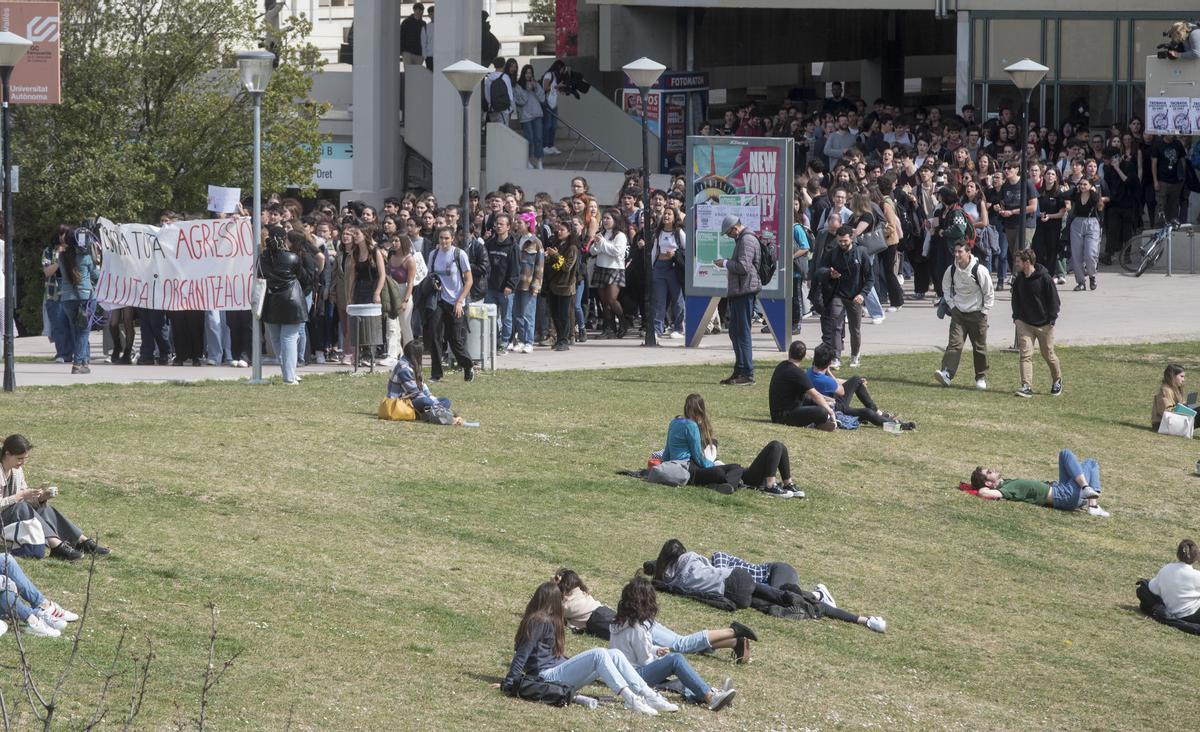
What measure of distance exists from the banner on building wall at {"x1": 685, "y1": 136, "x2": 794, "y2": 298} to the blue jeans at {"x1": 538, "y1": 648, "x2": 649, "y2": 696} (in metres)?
12.8

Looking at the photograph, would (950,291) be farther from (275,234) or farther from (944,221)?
(275,234)

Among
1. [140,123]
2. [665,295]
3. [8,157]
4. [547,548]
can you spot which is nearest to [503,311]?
[665,295]

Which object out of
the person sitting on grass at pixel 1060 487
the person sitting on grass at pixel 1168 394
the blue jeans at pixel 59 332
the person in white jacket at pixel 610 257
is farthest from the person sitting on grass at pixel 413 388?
the person sitting on grass at pixel 1168 394

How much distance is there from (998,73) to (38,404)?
23.3 metres

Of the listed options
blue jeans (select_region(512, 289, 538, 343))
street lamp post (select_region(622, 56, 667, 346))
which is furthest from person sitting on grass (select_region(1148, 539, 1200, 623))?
blue jeans (select_region(512, 289, 538, 343))

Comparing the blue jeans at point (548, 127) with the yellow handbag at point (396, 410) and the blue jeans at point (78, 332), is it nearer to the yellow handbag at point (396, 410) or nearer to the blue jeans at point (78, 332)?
the blue jeans at point (78, 332)

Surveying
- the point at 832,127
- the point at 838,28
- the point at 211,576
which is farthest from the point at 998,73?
the point at 211,576

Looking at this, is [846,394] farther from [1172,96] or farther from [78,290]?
[1172,96]

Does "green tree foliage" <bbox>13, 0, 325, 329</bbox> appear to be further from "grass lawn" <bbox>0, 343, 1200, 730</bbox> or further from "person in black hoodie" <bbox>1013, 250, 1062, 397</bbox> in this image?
"person in black hoodie" <bbox>1013, 250, 1062, 397</bbox>

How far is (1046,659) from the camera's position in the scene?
1320 centimetres

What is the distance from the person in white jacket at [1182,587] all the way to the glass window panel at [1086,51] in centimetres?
2303

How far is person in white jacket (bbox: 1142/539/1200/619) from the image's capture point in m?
14.5

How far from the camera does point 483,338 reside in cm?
2244

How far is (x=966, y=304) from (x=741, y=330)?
113 inches
